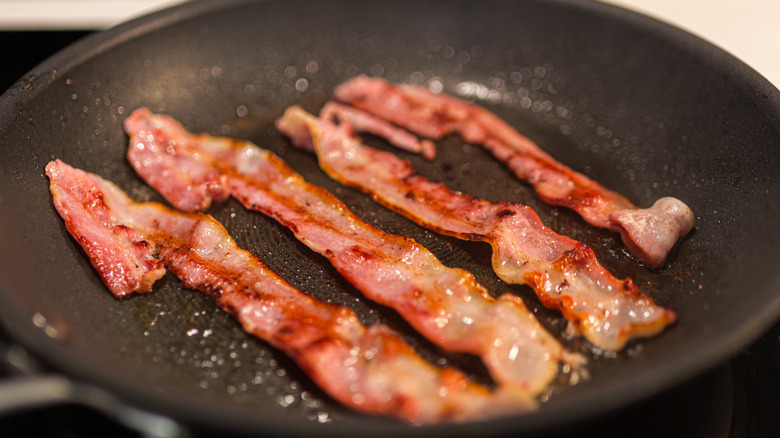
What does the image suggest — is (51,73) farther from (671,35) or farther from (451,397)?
(671,35)

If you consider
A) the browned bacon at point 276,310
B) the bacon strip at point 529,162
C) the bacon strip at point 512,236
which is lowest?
the browned bacon at point 276,310

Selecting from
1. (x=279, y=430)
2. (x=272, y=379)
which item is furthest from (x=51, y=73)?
(x=279, y=430)

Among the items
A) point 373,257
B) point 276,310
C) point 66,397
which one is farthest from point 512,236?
point 66,397

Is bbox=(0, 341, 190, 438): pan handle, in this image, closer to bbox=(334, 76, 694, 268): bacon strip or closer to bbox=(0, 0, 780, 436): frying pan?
bbox=(0, 0, 780, 436): frying pan

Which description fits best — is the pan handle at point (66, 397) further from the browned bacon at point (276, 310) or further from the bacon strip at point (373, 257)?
the bacon strip at point (373, 257)

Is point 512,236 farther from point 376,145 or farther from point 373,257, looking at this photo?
point 376,145

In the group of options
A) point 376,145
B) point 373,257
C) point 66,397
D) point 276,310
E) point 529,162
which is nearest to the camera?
point 66,397

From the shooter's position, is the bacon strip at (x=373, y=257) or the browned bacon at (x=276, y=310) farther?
the bacon strip at (x=373, y=257)

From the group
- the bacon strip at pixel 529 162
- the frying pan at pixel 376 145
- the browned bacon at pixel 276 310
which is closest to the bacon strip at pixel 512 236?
the frying pan at pixel 376 145

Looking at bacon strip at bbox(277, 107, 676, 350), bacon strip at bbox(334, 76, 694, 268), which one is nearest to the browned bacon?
bacon strip at bbox(277, 107, 676, 350)
